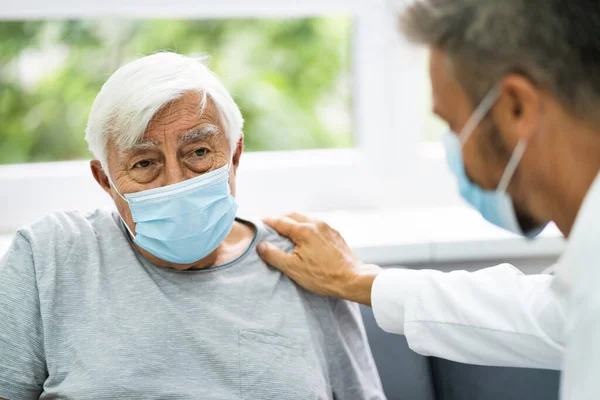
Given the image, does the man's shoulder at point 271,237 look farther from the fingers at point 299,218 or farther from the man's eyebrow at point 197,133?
the man's eyebrow at point 197,133

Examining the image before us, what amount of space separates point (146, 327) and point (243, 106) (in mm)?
1111

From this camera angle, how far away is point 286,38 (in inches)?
126

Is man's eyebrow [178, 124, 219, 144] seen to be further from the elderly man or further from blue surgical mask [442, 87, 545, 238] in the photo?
blue surgical mask [442, 87, 545, 238]

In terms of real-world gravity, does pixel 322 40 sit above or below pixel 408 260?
above

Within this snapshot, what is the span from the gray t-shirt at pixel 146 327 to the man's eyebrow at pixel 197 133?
0.91 ft

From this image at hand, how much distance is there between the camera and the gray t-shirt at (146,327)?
145 cm

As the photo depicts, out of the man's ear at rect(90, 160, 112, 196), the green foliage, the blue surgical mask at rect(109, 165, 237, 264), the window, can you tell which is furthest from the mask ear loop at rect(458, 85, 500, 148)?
the green foliage

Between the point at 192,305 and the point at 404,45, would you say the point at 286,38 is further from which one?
the point at 404,45

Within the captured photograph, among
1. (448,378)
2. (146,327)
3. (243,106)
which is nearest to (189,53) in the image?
(243,106)

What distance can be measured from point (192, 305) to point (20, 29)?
1330mm

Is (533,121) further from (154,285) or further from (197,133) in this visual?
(154,285)

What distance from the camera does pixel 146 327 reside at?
1.51 meters

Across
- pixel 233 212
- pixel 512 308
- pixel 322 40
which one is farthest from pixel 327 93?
pixel 512 308

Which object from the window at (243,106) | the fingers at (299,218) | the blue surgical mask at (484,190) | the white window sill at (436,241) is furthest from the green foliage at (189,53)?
the blue surgical mask at (484,190)
